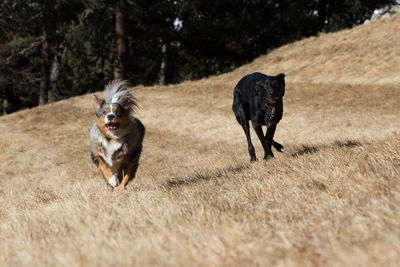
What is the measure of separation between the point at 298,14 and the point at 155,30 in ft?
43.0

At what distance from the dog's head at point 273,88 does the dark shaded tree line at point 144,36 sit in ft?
67.1

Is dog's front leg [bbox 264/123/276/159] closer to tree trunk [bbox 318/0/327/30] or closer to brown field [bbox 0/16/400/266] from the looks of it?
brown field [bbox 0/16/400/266]

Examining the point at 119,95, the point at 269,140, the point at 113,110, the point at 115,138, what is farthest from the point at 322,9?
the point at 113,110

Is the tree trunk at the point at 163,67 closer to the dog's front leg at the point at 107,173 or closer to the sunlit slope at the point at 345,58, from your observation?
the sunlit slope at the point at 345,58

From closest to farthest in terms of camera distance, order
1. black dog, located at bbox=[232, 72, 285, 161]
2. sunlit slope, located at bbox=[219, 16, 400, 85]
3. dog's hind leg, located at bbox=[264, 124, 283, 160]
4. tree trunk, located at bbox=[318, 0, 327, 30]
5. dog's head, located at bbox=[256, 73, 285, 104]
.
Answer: dog's head, located at bbox=[256, 73, 285, 104] → black dog, located at bbox=[232, 72, 285, 161] → dog's hind leg, located at bbox=[264, 124, 283, 160] → sunlit slope, located at bbox=[219, 16, 400, 85] → tree trunk, located at bbox=[318, 0, 327, 30]

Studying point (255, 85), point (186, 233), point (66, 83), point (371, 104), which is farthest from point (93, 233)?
point (66, 83)

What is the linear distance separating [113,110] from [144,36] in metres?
26.8

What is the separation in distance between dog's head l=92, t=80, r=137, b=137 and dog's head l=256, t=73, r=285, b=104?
8.27ft

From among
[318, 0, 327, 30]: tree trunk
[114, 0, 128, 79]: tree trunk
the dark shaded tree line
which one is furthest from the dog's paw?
[318, 0, 327, 30]: tree trunk

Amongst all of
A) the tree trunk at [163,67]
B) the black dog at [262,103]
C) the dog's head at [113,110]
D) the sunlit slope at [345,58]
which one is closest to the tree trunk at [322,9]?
the sunlit slope at [345,58]

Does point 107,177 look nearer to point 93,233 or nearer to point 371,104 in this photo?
point 93,233

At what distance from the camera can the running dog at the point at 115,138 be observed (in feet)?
19.6

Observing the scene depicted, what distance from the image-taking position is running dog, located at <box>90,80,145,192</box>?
5.98 m

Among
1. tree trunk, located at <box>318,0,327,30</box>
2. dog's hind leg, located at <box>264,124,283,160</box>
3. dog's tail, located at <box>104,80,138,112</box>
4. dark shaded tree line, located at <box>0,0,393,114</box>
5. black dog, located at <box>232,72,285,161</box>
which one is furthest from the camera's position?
tree trunk, located at <box>318,0,327,30</box>
